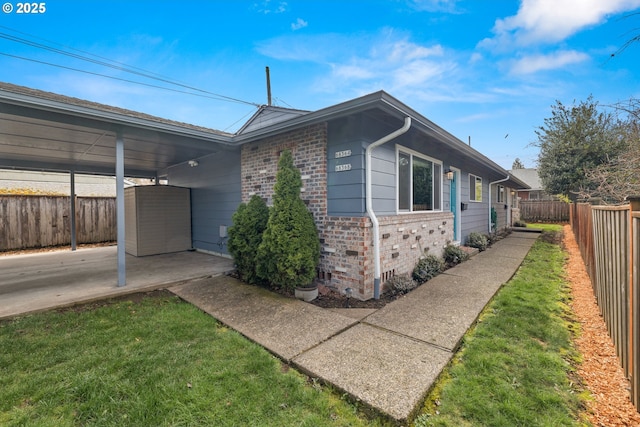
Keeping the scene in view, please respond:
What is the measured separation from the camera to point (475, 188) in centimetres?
1055

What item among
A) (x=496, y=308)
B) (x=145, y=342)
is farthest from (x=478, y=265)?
(x=145, y=342)

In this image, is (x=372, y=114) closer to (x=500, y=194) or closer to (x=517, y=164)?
(x=500, y=194)

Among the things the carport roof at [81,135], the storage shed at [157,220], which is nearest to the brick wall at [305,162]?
the carport roof at [81,135]

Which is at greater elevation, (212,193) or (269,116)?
(269,116)

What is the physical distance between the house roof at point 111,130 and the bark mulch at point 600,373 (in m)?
3.46

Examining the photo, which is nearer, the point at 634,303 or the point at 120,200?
the point at 634,303

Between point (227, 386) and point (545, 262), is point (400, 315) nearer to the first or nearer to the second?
point (227, 386)

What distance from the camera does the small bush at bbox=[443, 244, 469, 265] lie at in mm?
7079

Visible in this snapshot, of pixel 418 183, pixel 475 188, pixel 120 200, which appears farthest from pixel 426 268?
pixel 475 188

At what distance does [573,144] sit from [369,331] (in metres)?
16.1

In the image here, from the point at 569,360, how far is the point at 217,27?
37.5ft

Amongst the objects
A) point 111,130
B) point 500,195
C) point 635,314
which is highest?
point 111,130

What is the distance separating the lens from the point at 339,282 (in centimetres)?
462

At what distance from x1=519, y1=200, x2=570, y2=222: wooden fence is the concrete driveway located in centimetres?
2339
